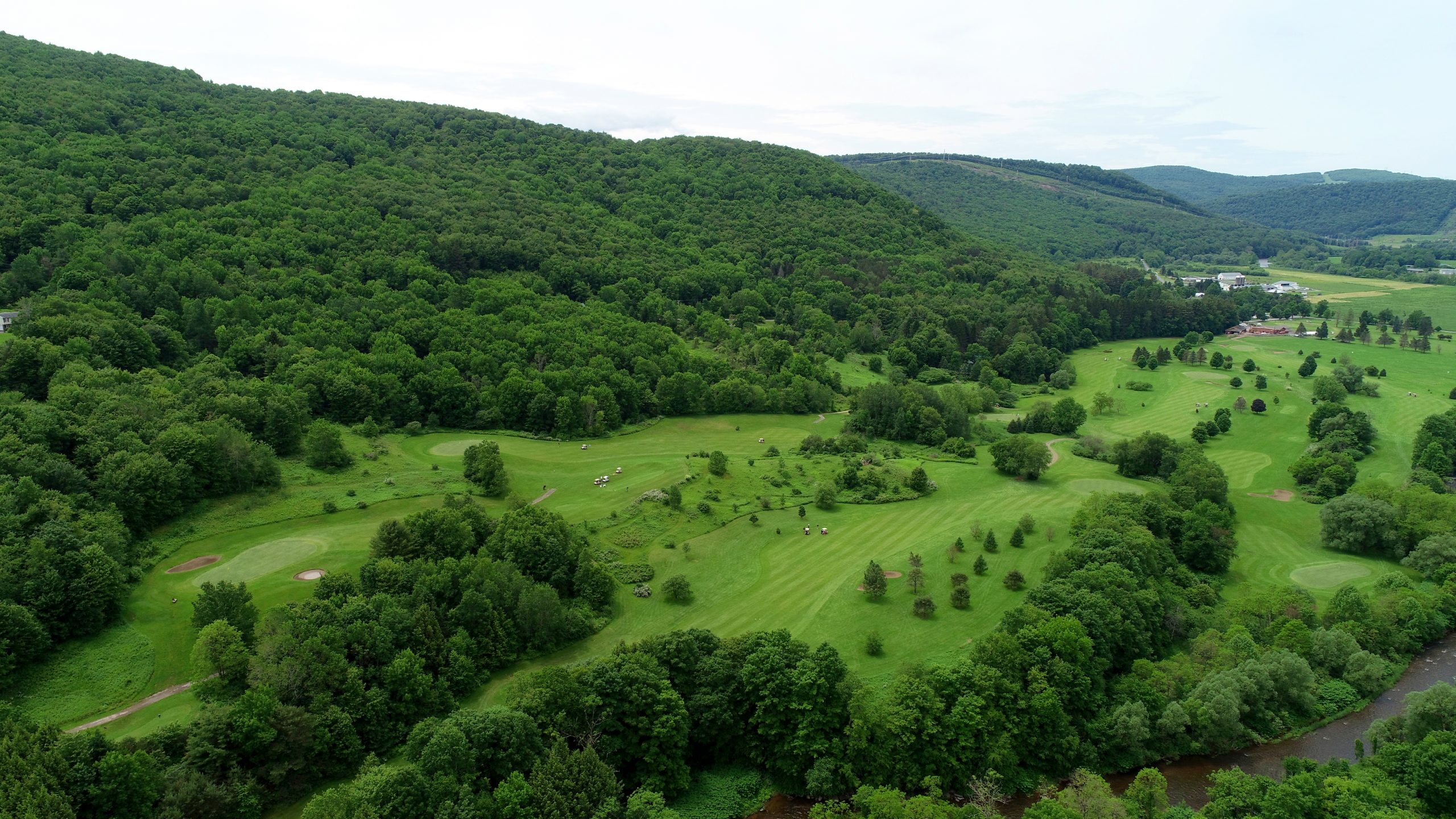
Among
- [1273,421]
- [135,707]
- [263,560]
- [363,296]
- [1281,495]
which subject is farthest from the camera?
[1273,421]

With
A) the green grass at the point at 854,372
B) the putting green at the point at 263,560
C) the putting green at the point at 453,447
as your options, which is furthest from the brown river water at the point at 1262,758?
the green grass at the point at 854,372

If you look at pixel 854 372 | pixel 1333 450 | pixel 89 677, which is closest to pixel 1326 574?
pixel 1333 450

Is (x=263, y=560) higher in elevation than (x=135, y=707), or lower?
higher

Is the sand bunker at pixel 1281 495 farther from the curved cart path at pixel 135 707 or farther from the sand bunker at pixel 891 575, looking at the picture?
the curved cart path at pixel 135 707

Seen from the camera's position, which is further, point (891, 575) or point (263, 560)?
point (891, 575)

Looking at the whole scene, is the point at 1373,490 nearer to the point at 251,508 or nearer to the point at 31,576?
the point at 251,508

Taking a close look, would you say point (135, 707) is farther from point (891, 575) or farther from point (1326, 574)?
point (1326, 574)

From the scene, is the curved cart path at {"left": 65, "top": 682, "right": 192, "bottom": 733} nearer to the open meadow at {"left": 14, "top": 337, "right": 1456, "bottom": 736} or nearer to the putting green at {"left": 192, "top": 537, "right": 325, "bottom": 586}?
the open meadow at {"left": 14, "top": 337, "right": 1456, "bottom": 736}
